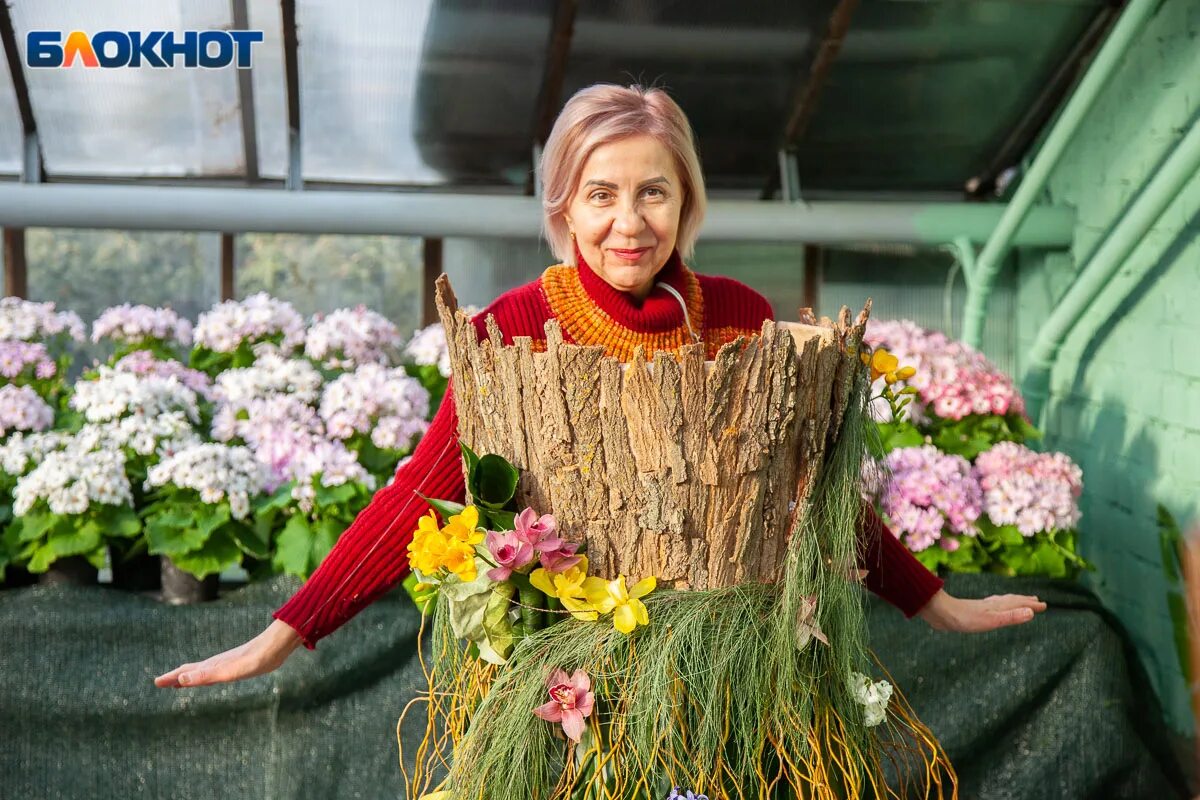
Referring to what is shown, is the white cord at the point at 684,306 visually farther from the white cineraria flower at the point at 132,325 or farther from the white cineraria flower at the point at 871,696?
the white cineraria flower at the point at 132,325

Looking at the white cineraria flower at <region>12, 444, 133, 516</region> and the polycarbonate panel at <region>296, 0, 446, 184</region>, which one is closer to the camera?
the white cineraria flower at <region>12, 444, 133, 516</region>

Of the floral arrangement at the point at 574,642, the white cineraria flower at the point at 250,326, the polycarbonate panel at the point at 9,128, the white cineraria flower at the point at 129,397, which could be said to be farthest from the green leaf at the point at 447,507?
the polycarbonate panel at the point at 9,128

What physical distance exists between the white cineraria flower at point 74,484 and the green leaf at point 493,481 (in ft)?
5.02

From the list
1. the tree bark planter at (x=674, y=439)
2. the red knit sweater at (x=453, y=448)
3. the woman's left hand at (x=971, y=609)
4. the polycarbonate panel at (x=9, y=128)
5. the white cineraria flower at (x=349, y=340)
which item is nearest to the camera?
the tree bark planter at (x=674, y=439)

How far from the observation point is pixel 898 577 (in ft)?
5.01

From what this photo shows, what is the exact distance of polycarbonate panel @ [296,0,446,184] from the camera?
11.6ft

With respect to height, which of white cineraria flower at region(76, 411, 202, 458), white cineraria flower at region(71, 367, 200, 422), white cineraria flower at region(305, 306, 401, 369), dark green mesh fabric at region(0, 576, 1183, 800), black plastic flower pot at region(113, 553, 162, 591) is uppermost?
white cineraria flower at region(305, 306, 401, 369)

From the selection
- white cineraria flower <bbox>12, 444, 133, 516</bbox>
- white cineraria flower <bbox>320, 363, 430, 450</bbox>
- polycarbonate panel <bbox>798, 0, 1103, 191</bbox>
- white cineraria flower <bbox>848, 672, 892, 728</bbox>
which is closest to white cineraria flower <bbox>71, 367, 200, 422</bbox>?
white cineraria flower <bbox>12, 444, 133, 516</bbox>

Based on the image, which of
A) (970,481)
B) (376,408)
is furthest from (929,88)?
(376,408)

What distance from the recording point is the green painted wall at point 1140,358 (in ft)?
9.20

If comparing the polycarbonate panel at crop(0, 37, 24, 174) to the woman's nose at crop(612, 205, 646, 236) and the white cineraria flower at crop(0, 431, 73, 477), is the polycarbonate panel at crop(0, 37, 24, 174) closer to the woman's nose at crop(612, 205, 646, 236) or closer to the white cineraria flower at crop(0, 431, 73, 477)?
the white cineraria flower at crop(0, 431, 73, 477)

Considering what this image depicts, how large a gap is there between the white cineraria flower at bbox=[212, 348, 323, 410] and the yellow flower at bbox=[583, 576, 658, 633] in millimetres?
1653

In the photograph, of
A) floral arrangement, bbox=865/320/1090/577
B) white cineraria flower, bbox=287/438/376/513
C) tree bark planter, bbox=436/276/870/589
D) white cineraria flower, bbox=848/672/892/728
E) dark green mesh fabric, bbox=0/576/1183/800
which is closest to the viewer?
tree bark planter, bbox=436/276/870/589

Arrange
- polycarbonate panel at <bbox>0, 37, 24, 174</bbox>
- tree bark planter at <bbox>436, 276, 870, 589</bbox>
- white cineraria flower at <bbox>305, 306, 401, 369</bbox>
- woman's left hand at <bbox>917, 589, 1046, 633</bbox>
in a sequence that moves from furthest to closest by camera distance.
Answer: polycarbonate panel at <bbox>0, 37, 24, 174</bbox>
white cineraria flower at <bbox>305, 306, 401, 369</bbox>
woman's left hand at <bbox>917, 589, 1046, 633</bbox>
tree bark planter at <bbox>436, 276, 870, 589</bbox>
